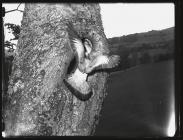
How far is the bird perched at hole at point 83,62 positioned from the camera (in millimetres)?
1277

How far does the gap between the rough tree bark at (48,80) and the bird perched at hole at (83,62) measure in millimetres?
30

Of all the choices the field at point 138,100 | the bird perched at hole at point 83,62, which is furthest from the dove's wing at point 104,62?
Answer: the field at point 138,100

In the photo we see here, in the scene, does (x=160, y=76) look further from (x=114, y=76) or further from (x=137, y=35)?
(x=137, y=35)

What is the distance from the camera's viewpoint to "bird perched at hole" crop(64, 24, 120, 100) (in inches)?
50.3

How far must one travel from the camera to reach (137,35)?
22.1ft

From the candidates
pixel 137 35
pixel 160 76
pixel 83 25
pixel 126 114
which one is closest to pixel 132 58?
pixel 137 35

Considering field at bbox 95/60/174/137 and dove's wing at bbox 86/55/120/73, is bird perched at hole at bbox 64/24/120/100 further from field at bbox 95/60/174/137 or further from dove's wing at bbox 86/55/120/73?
field at bbox 95/60/174/137

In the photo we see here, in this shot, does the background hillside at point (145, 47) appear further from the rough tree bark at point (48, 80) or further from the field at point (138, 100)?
the rough tree bark at point (48, 80)

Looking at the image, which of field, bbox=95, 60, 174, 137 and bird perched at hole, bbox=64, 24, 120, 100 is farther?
field, bbox=95, 60, 174, 137

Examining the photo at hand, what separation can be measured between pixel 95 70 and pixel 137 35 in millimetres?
5570

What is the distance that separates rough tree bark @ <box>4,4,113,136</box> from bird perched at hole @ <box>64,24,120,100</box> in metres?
0.03

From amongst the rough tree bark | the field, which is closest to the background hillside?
the field

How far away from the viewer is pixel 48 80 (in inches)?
49.6

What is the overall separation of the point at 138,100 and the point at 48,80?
8.47 metres
